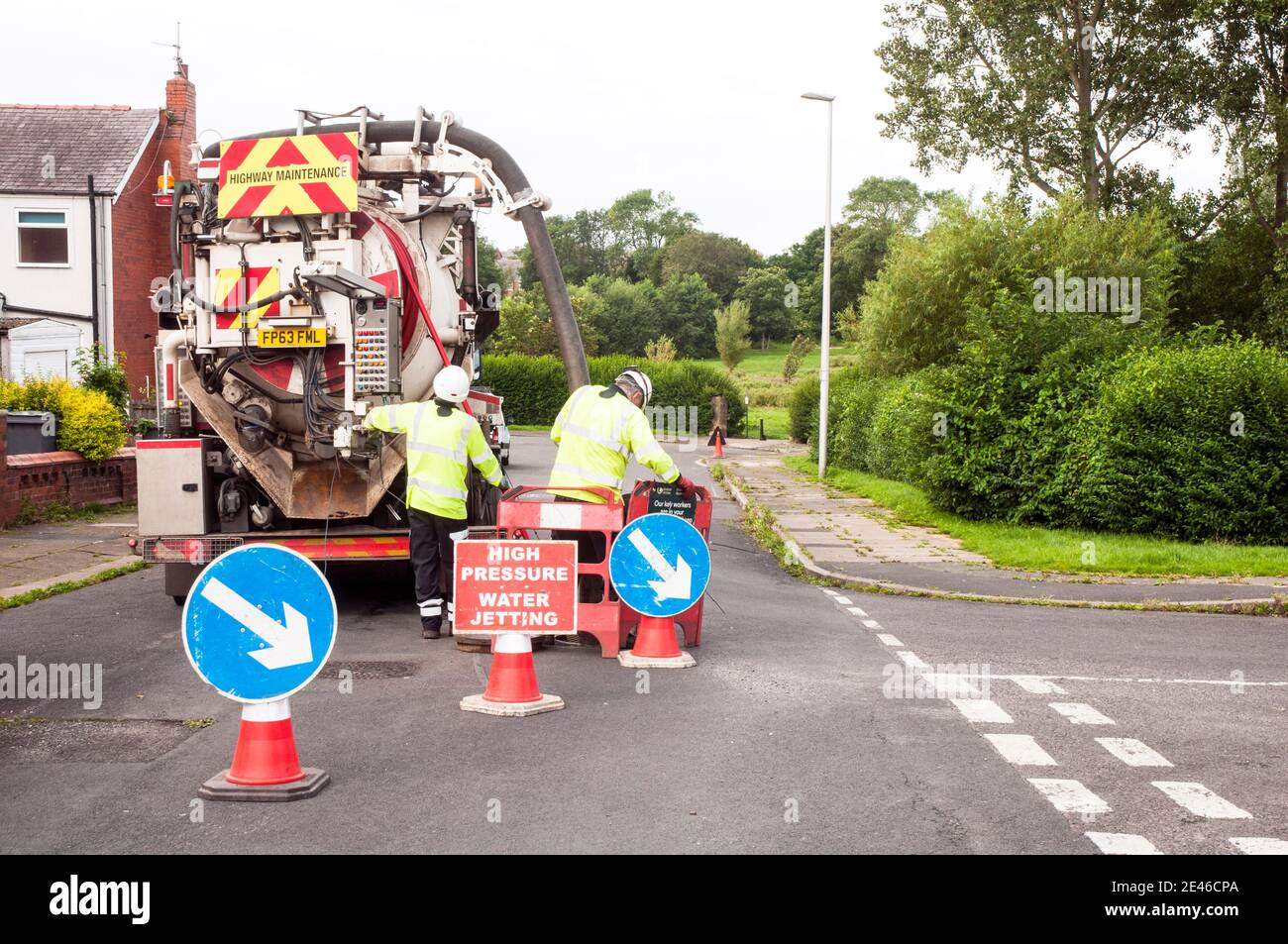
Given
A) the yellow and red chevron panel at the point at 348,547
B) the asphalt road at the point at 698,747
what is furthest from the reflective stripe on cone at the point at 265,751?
the yellow and red chevron panel at the point at 348,547

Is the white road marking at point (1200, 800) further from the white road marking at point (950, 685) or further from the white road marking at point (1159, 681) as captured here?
the white road marking at point (1159, 681)

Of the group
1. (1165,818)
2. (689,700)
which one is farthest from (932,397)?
(1165,818)

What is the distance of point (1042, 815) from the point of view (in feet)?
18.7

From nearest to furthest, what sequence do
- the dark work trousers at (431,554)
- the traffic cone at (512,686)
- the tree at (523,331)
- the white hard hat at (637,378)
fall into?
the traffic cone at (512,686), the dark work trousers at (431,554), the white hard hat at (637,378), the tree at (523,331)

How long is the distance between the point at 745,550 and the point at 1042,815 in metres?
11.3

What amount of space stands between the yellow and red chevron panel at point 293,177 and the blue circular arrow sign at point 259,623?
5.13 m

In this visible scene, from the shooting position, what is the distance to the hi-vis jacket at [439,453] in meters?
9.77

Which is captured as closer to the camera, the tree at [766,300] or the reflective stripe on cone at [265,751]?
the reflective stripe on cone at [265,751]

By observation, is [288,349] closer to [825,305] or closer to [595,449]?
[595,449]

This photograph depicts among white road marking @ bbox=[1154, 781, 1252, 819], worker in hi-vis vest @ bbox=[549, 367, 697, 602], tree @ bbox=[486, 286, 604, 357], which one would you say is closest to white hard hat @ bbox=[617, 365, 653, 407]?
worker in hi-vis vest @ bbox=[549, 367, 697, 602]

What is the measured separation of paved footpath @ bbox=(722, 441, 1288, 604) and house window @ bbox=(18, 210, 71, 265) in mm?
19665

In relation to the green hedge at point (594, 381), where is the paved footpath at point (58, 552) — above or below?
below

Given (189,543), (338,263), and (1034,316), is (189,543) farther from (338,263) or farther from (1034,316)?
(1034,316)

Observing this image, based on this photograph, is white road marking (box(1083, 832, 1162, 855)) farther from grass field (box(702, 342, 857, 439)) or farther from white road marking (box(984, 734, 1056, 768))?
grass field (box(702, 342, 857, 439))
